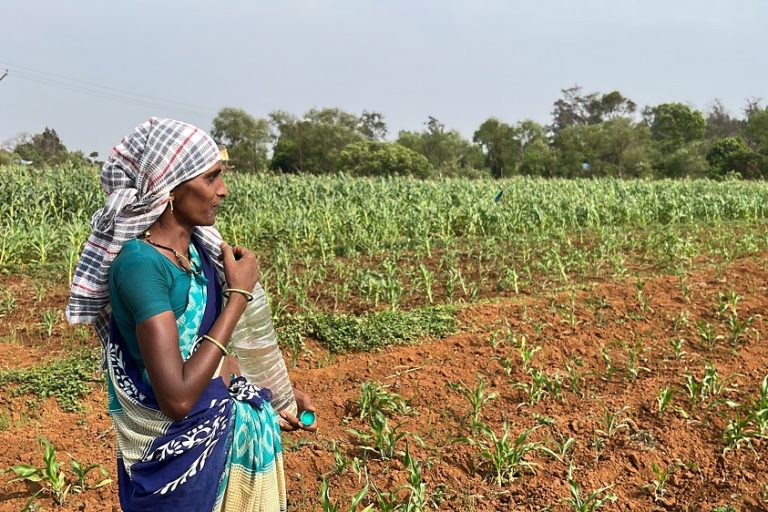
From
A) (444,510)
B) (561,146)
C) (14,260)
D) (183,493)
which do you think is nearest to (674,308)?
(444,510)

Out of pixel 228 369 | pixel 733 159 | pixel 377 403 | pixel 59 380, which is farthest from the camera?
pixel 733 159

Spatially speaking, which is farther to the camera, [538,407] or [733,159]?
[733,159]

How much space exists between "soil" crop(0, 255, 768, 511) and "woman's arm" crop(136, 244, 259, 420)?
1.36 m

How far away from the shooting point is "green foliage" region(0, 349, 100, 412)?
14.0ft

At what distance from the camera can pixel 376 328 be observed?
5.35 meters

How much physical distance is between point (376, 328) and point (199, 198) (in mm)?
3631

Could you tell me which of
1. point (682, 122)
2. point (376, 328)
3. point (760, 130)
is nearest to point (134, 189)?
point (376, 328)

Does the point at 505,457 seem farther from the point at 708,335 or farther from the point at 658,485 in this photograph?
the point at 708,335

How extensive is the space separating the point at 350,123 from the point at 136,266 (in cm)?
4944

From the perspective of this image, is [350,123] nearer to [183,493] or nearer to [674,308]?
[674,308]

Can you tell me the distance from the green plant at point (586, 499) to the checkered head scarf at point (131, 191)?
2.15 metres

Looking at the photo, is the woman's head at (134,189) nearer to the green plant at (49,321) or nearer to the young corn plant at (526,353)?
the young corn plant at (526,353)

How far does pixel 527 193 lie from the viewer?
1549cm

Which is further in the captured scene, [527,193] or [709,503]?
[527,193]
